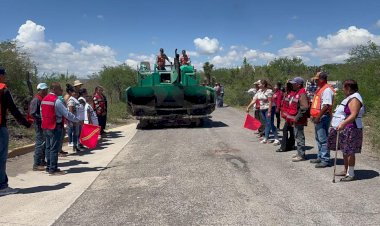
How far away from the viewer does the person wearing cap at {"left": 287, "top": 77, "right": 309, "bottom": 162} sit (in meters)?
8.20

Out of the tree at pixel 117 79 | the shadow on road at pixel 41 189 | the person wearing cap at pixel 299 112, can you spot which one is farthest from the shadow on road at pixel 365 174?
the tree at pixel 117 79

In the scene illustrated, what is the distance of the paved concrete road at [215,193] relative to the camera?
4973 millimetres

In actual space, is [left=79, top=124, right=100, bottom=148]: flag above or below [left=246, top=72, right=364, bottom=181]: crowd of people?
below

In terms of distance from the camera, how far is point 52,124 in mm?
7531

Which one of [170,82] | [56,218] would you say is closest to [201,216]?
[56,218]

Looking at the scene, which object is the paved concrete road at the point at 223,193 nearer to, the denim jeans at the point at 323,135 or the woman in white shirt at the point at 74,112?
the denim jeans at the point at 323,135

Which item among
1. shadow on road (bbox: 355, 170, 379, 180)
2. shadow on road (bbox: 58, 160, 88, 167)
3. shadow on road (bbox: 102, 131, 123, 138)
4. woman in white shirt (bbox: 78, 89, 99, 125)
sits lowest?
shadow on road (bbox: 58, 160, 88, 167)

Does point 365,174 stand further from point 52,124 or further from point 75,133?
point 75,133

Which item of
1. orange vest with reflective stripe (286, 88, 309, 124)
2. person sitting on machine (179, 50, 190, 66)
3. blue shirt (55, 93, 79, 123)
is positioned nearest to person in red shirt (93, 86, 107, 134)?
person sitting on machine (179, 50, 190, 66)

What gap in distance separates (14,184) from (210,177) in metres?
3.41

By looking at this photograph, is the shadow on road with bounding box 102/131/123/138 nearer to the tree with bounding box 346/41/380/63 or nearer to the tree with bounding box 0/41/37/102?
the tree with bounding box 0/41/37/102

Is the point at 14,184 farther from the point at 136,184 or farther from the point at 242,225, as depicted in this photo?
the point at 242,225

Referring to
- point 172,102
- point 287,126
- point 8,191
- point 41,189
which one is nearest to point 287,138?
point 287,126

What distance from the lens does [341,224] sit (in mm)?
4633
